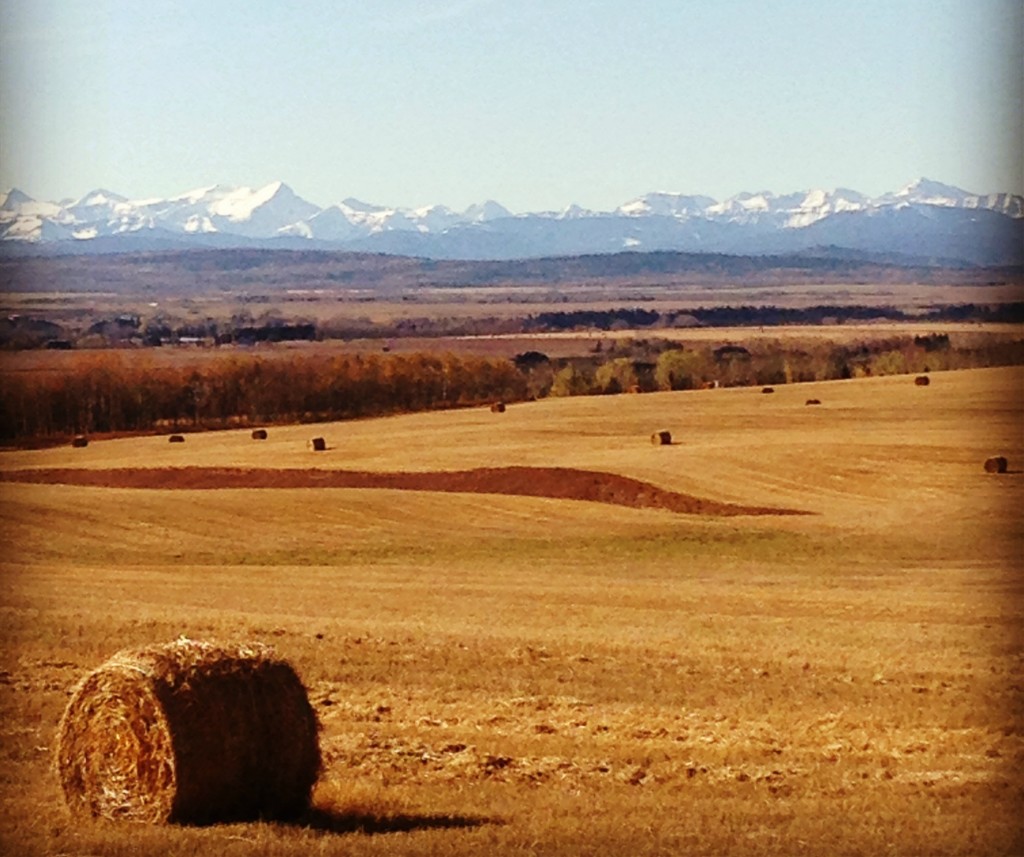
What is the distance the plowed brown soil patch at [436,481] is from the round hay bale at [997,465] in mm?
6200

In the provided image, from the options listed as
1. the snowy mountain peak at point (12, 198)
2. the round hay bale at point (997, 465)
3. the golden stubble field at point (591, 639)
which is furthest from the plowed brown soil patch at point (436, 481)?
the snowy mountain peak at point (12, 198)

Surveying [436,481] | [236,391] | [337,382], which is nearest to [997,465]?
[436,481]

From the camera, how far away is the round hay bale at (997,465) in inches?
1784

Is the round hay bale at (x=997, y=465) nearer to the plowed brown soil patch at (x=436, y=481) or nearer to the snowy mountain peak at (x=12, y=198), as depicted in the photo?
the plowed brown soil patch at (x=436, y=481)

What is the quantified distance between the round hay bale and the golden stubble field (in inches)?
14.1

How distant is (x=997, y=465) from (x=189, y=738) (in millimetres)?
37211

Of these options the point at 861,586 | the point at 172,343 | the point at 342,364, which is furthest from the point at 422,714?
the point at 172,343

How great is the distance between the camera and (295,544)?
3812cm

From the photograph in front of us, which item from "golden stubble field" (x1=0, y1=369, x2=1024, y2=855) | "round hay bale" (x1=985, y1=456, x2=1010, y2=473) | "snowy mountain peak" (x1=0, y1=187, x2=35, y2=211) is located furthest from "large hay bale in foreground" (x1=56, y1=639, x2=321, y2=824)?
"round hay bale" (x1=985, y1=456, x2=1010, y2=473)

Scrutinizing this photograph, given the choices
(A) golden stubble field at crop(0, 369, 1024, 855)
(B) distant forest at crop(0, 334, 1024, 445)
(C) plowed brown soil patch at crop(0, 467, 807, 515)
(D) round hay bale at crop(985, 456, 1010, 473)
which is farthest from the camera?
(B) distant forest at crop(0, 334, 1024, 445)

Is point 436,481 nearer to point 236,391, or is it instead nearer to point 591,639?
point 591,639

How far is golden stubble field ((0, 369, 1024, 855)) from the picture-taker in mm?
11766

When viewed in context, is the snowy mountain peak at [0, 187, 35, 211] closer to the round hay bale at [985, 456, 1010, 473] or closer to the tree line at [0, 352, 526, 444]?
the tree line at [0, 352, 526, 444]

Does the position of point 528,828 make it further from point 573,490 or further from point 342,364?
point 342,364
